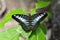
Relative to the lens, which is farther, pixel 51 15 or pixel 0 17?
pixel 0 17

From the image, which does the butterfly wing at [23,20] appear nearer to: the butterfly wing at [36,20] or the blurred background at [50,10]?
the butterfly wing at [36,20]

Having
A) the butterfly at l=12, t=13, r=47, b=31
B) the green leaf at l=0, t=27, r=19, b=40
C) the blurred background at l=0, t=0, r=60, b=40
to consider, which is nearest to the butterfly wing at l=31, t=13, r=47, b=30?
the butterfly at l=12, t=13, r=47, b=31

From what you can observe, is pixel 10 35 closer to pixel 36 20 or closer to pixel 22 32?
pixel 22 32

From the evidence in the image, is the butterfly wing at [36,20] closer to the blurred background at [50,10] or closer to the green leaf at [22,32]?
the green leaf at [22,32]

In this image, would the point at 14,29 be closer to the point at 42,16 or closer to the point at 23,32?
the point at 23,32

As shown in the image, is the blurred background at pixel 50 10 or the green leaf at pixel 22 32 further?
the blurred background at pixel 50 10

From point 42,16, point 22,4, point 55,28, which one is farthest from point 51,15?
point 42,16

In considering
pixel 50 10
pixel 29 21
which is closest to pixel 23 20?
pixel 29 21

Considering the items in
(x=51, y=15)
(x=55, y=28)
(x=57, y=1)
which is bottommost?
(x=55, y=28)

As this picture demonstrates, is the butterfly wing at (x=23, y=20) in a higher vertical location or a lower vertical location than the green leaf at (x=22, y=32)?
higher

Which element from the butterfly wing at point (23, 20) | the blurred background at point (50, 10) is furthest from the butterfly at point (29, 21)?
the blurred background at point (50, 10)

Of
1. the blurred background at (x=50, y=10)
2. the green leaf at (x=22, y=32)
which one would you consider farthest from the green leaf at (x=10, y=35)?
the blurred background at (x=50, y=10)
